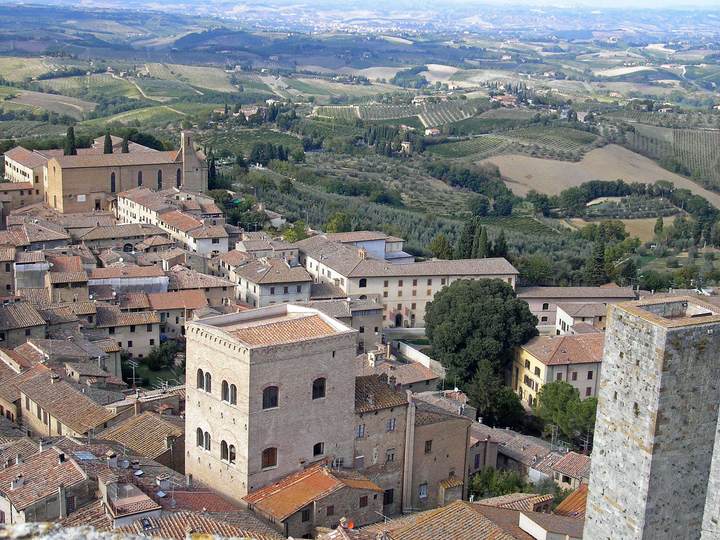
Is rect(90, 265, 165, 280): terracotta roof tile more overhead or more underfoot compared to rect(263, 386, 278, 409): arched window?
more underfoot

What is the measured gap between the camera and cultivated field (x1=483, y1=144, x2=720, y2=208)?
331 feet

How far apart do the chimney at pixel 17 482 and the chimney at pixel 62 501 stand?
881 mm

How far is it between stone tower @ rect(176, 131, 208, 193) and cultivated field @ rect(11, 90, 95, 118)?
58446mm

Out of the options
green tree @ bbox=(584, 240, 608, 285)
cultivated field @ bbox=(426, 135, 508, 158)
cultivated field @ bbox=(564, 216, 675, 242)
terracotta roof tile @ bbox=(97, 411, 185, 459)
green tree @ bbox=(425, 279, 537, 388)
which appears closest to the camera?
terracotta roof tile @ bbox=(97, 411, 185, 459)

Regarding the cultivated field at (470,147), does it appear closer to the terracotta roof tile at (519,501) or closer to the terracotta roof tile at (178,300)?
the terracotta roof tile at (178,300)

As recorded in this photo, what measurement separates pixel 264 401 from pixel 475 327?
2098cm

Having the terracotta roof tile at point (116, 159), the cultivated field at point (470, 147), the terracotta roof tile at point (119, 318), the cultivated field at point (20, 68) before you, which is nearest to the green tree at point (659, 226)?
the cultivated field at point (470, 147)

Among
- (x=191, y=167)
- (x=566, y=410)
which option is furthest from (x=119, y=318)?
(x=191, y=167)

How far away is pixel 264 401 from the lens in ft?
78.4

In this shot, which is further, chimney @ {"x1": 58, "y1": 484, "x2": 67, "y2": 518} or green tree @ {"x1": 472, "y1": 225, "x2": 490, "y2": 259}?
green tree @ {"x1": 472, "y1": 225, "x2": 490, "y2": 259}

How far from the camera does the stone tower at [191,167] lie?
208 feet

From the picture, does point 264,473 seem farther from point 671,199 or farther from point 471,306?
point 671,199

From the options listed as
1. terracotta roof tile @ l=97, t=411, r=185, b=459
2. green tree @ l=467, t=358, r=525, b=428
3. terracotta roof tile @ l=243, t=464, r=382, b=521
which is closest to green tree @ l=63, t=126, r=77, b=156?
green tree @ l=467, t=358, r=525, b=428

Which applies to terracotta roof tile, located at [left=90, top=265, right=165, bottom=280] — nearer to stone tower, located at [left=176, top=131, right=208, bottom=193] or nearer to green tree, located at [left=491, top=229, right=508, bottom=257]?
stone tower, located at [left=176, top=131, right=208, bottom=193]
